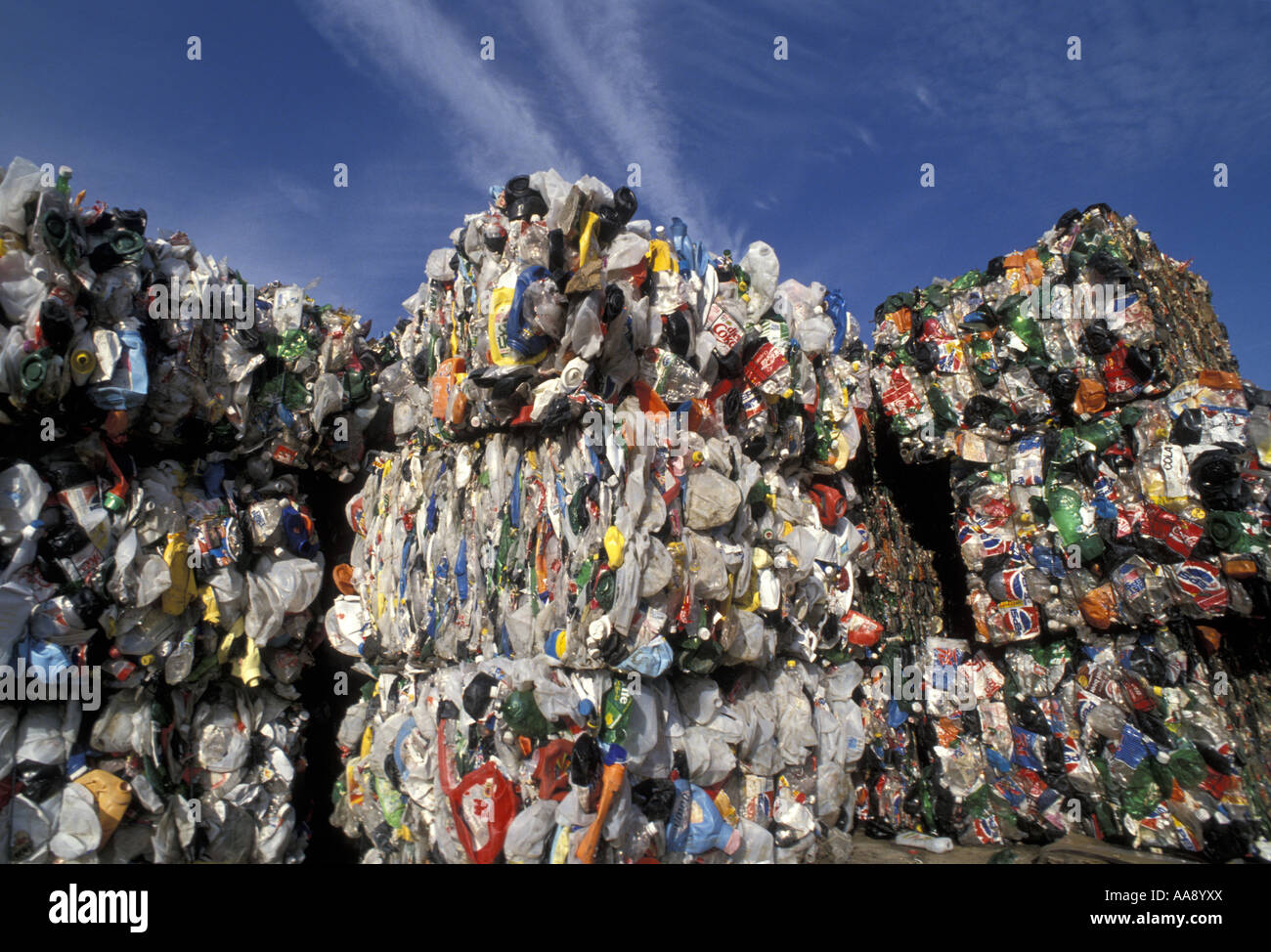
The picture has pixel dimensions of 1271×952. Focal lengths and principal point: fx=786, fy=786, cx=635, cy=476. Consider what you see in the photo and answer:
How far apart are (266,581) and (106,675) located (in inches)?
26.4

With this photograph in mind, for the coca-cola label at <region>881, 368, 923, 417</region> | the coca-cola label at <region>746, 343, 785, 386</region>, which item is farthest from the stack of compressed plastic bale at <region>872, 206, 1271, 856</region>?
the coca-cola label at <region>746, 343, 785, 386</region>

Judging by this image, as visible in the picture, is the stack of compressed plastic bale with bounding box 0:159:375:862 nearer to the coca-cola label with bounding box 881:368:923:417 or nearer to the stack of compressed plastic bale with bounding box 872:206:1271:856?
the coca-cola label with bounding box 881:368:923:417

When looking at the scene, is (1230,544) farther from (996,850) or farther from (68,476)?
(68,476)

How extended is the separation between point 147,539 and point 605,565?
1.88 m

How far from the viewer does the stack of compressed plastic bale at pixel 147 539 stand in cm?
264

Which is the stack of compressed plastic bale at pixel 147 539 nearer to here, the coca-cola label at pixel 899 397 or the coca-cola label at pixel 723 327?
the coca-cola label at pixel 723 327

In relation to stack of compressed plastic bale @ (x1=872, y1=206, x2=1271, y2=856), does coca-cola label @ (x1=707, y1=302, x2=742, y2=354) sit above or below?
above

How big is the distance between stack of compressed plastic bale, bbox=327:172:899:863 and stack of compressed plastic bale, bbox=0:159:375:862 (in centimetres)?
42

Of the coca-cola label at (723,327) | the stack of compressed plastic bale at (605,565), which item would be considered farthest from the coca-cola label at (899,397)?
the coca-cola label at (723,327)

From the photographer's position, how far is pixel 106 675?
2910 millimetres

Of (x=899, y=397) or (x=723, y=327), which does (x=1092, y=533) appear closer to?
(x=899, y=397)

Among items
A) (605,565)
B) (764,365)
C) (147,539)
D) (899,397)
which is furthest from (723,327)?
(147,539)

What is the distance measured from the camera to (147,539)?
2992 mm

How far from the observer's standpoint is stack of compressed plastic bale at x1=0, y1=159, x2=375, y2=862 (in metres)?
2.64
